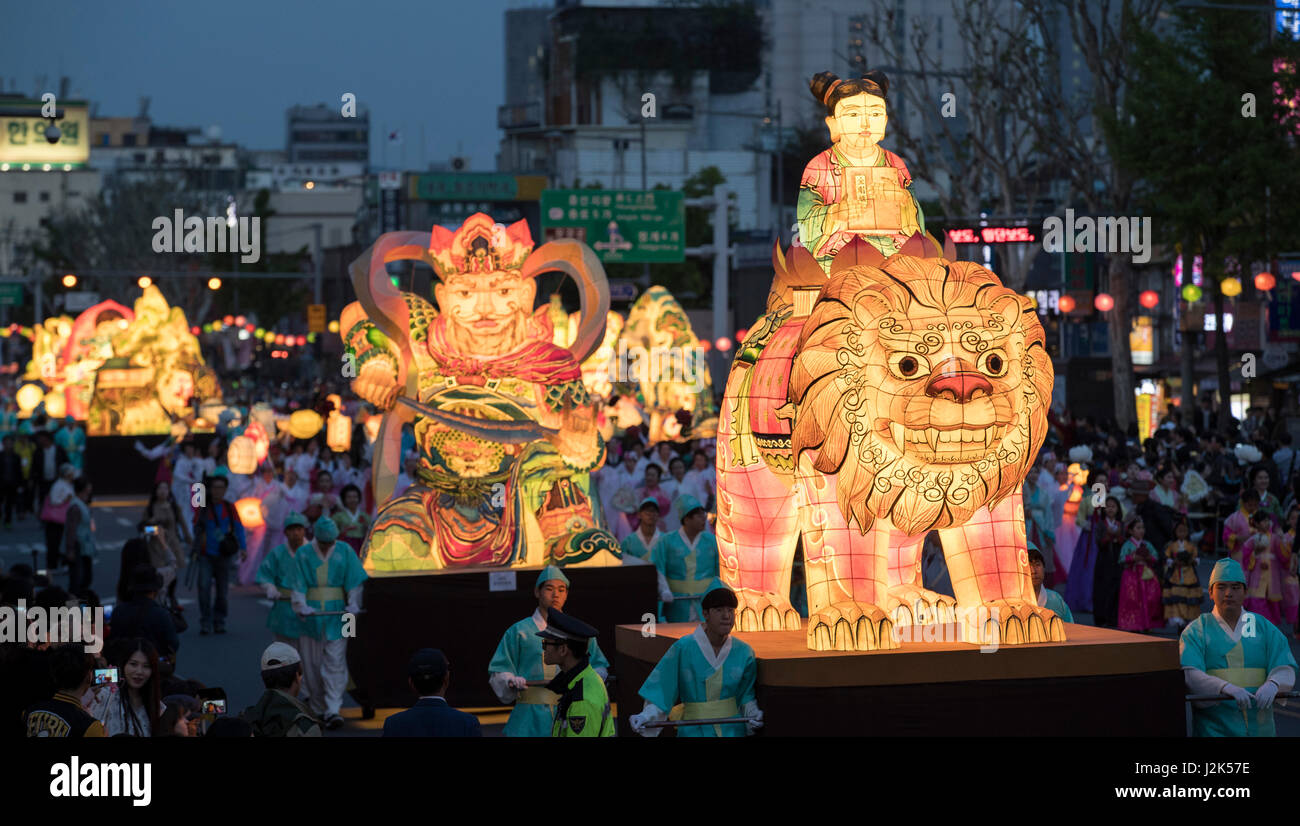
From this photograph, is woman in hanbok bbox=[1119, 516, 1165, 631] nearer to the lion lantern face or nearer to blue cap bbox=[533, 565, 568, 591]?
the lion lantern face

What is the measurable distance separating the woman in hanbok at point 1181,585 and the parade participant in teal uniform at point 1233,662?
7006 millimetres

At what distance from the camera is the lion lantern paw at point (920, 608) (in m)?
8.31

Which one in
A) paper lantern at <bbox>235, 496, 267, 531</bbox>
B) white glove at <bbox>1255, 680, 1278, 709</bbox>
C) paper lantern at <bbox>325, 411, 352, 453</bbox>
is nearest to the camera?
white glove at <bbox>1255, 680, 1278, 709</bbox>

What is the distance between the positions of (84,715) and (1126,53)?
2603 cm

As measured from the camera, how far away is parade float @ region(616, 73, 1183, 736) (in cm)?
797

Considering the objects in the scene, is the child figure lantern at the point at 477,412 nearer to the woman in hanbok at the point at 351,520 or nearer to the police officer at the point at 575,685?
the woman in hanbok at the point at 351,520

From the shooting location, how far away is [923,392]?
7977 mm

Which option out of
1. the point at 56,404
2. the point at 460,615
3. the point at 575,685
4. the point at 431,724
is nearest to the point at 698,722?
the point at 575,685

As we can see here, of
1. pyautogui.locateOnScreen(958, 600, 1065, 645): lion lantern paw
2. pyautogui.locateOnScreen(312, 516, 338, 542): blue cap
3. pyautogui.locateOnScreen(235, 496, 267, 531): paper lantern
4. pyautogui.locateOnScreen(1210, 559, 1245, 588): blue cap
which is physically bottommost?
pyautogui.locateOnScreen(235, 496, 267, 531): paper lantern

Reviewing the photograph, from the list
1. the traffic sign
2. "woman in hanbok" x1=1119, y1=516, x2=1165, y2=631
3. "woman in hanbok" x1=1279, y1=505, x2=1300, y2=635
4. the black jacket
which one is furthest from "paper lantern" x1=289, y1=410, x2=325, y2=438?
the traffic sign

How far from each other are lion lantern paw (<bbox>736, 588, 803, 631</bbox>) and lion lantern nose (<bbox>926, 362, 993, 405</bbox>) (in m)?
1.77

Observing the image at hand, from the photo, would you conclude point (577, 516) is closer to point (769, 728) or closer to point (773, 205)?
point (769, 728)

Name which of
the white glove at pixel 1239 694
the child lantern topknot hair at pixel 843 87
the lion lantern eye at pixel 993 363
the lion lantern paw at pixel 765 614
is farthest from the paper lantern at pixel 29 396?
the white glove at pixel 1239 694
